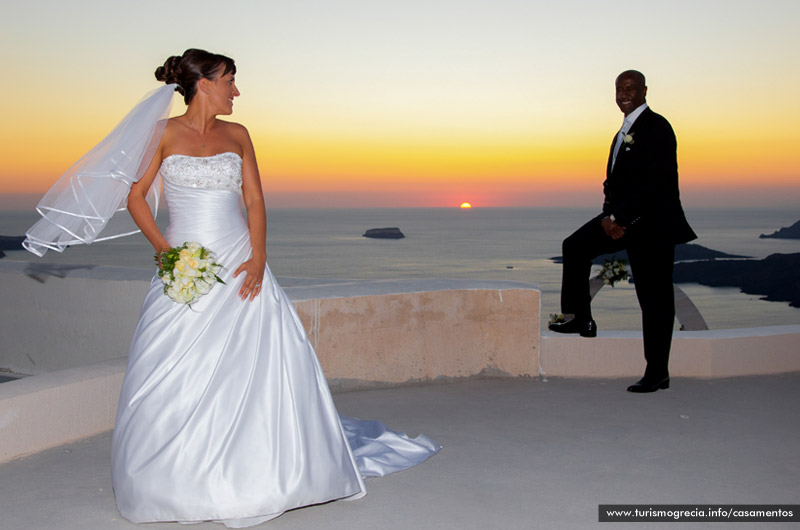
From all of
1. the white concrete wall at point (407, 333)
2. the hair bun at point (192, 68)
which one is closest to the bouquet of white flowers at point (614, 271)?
the white concrete wall at point (407, 333)

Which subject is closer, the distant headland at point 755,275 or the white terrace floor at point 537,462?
the white terrace floor at point 537,462

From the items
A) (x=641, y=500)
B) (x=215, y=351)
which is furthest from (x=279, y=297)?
(x=641, y=500)

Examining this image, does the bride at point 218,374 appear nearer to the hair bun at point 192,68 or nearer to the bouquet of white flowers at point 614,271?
the hair bun at point 192,68

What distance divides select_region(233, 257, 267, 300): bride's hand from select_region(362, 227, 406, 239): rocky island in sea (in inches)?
6981

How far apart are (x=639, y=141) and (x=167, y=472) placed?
152 inches

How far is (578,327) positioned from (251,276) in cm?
307

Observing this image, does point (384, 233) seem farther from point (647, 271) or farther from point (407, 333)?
point (647, 271)

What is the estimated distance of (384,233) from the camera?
608 feet

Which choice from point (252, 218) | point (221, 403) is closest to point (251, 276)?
point (252, 218)

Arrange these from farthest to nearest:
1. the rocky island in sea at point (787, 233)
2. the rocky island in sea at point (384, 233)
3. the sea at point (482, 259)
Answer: the rocky island in sea at point (384, 233), the rocky island in sea at point (787, 233), the sea at point (482, 259)

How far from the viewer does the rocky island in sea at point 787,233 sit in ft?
492

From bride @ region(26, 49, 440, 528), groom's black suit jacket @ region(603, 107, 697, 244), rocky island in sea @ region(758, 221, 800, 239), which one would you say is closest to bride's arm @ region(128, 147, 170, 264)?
bride @ region(26, 49, 440, 528)

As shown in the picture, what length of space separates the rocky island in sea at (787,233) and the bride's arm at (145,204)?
16326cm

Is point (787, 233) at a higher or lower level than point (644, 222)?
lower
